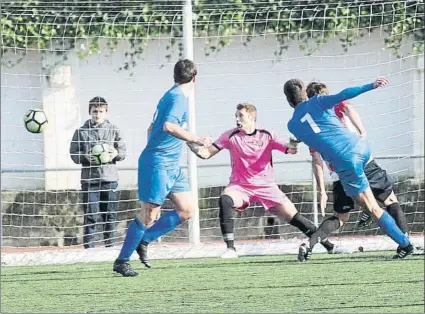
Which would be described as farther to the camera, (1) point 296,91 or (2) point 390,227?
(1) point 296,91

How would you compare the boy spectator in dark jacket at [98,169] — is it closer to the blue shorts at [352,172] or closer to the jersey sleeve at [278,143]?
the jersey sleeve at [278,143]

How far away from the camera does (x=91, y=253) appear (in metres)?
12.8

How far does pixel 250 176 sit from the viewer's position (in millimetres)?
11961

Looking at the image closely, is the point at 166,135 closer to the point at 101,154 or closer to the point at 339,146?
the point at 339,146

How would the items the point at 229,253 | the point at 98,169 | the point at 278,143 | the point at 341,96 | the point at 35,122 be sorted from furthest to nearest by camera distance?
the point at 98,169, the point at 35,122, the point at 229,253, the point at 278,143, the point at 341,96

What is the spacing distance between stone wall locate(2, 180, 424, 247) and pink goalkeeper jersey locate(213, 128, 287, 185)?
3171 mm

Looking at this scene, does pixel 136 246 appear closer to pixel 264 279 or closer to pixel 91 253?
pixel 264 279

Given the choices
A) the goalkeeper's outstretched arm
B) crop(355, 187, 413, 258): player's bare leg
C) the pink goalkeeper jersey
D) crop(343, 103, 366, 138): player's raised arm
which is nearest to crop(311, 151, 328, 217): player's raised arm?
the pink goalkeeper jersey

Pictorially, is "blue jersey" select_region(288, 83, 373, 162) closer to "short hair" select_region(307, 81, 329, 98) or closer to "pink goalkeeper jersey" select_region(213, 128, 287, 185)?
"short hair" select_region(307, 81, 329, 98)

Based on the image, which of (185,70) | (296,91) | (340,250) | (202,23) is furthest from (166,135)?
(202,23)

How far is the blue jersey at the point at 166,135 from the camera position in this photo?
34.3 feet

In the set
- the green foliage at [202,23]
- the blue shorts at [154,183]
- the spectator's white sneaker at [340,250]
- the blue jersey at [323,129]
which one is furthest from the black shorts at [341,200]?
Answer: the green foliage at [202,23]

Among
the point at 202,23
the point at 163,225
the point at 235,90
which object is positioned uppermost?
the point at 202,23

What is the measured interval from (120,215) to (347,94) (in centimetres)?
580
